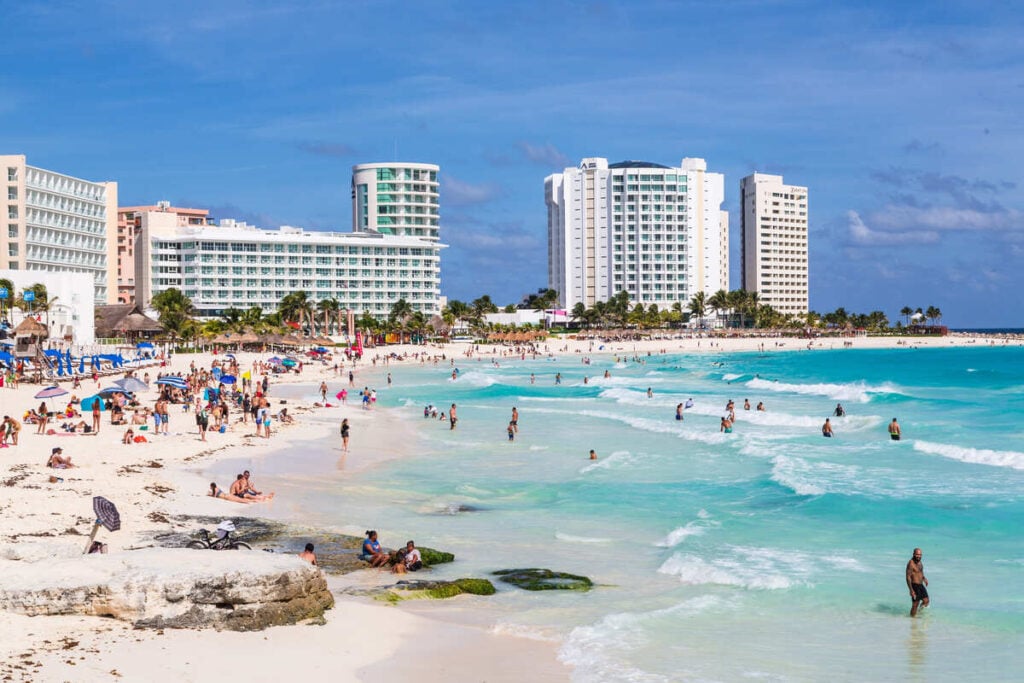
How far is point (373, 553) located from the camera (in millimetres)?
17906

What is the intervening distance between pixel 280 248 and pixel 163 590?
133 metres

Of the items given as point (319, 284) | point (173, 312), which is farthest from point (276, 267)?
point (173, 312)

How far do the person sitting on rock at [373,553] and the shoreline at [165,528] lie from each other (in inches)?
76.3

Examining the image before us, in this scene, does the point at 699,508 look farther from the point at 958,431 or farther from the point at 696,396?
the point at 696,396

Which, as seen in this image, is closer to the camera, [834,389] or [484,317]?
[834,389]

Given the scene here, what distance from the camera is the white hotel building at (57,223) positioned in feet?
308

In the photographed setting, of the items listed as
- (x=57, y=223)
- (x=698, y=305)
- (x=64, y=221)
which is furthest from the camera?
(x=698, y=305)

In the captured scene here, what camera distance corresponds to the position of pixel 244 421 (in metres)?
39.5

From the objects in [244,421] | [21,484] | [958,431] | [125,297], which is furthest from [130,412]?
[125,297]

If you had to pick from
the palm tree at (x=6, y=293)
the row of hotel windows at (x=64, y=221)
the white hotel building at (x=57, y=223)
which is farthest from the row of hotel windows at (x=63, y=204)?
the palm tree at (x=6, y=293)

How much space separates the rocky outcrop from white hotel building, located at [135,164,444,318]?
130 meters

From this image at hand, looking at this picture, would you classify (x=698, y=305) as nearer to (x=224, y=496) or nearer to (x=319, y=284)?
(x=319, y=284)

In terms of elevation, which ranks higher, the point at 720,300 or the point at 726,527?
the point at 720,300

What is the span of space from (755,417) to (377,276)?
10611 cm
